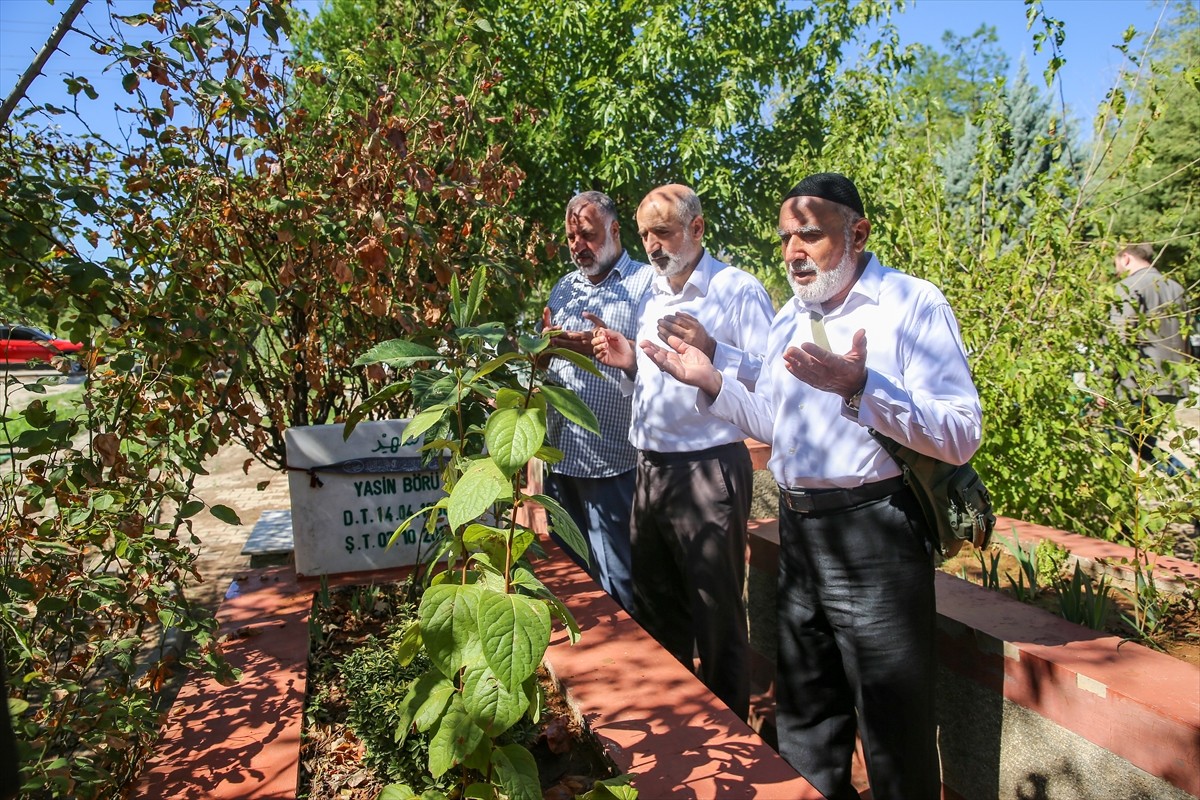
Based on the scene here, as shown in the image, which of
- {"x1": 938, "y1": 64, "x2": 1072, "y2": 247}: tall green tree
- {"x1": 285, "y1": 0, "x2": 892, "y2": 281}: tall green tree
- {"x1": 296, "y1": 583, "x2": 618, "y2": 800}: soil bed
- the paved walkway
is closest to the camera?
{"x1": 296, "y1": 583, "x2": 618, "y2": 800}: soil bed

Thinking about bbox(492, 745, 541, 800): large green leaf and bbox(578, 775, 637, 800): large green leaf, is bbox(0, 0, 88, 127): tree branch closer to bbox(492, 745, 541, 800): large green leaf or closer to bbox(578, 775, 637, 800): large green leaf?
bbox(492, 745, 541, 800): large green leaf

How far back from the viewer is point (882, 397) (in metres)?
2.25

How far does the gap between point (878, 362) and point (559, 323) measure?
1964 mm

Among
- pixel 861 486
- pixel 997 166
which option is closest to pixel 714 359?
pixel 861 486

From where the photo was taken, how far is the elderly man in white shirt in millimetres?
3230

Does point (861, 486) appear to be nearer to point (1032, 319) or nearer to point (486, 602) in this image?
point (486, 602)

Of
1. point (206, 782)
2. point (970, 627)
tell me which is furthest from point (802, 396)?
point (206, 782)

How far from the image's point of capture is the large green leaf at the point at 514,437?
1.53 m

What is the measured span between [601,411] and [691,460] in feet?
2.35

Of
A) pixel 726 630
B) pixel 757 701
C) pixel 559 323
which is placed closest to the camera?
pixel 726 630

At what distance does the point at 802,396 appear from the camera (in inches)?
104

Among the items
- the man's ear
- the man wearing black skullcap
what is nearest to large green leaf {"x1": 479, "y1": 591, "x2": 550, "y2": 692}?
the man wearing black skullcap

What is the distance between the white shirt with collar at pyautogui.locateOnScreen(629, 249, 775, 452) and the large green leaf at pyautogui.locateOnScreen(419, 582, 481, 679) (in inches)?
71.2

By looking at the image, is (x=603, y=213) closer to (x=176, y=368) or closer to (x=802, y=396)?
(x=802, y=396)
